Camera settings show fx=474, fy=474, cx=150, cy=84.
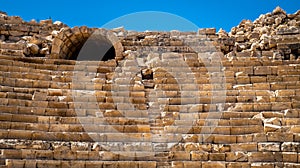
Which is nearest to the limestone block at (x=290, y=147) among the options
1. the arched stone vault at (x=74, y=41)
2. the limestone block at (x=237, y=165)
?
the limestone block at (x=237, y=165)

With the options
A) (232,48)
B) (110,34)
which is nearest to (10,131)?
(110,34)

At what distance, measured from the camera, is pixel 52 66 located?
12.3m

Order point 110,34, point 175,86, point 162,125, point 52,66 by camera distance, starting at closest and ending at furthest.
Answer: point 162,125 < point 175,86 < point 52,66 < point 110,34

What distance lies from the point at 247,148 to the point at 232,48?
6.63 metres

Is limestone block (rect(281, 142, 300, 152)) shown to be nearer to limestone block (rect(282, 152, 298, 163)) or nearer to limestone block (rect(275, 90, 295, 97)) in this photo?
limestone block (rect(282, 152, 298, 163))

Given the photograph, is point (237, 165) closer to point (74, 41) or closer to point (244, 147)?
point (244, 147)

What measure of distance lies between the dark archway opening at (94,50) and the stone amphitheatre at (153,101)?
0.16m

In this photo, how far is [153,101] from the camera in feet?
35.6

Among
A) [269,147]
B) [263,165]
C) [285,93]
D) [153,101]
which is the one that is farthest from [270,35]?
[263,165]

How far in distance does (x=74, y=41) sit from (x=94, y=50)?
1160 millimetres

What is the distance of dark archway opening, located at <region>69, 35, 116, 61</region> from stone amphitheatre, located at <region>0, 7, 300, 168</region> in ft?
0.52

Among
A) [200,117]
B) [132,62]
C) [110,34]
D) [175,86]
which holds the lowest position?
[200,117]

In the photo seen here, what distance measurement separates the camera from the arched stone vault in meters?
14.2

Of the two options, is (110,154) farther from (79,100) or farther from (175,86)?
(175,86)
